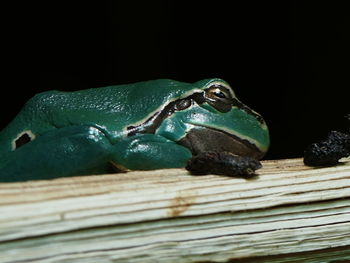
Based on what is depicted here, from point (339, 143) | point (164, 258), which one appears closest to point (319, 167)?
point (339, 143)

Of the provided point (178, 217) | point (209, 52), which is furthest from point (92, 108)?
point (209, 52)

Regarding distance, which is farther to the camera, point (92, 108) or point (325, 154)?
point (92, 108)

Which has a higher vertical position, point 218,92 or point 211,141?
point 218,92

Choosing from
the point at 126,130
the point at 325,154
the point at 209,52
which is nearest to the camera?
the point at 325,154

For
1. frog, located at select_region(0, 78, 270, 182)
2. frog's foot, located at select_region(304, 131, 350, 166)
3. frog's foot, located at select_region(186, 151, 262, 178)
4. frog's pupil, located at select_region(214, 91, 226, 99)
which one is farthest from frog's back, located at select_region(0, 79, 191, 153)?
frog's foot, located at select_region(304, 131, 350, 166)

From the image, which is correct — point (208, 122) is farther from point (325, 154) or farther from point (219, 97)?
point (325, 154)

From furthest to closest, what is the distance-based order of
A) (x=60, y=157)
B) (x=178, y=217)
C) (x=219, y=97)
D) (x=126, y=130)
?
(x=219, y=97)
(x=126, y=130)
(x=60, y=157)
(x=178, y=217)
